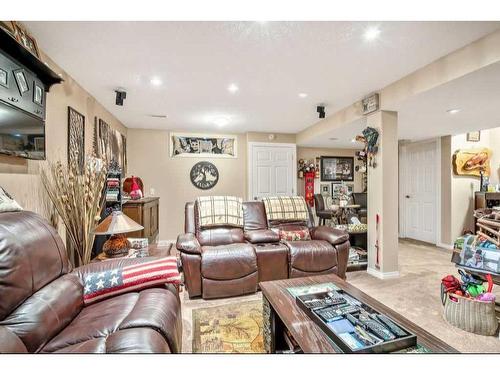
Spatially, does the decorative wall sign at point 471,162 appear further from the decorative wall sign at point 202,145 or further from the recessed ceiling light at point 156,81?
the recessed ceiling light at point 156,81

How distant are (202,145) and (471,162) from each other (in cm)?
500

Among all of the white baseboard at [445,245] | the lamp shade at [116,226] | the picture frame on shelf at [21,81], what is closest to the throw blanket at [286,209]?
the lamp shade at [116,226]

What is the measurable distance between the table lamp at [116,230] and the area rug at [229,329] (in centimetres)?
85

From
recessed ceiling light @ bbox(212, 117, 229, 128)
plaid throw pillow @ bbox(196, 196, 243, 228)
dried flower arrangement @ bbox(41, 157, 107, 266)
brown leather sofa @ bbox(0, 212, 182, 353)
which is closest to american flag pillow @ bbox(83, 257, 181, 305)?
brown leather sofa @ bbox(0, 212, 182, 353)

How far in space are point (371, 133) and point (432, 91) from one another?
2.52ft

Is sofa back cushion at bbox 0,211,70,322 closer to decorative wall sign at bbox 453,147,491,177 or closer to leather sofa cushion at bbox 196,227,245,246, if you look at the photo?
leather sofa cushion at bbox 196,227,245,246

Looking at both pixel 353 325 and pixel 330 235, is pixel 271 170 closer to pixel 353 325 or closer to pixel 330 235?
pixel 330 235

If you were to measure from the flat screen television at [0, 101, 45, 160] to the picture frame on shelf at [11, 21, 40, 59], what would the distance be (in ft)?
1.33

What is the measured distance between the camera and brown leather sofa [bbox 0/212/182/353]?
98 cm

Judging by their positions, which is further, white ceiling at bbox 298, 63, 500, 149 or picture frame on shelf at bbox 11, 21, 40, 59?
white ceiling at bbox 298, 63, 500, 149

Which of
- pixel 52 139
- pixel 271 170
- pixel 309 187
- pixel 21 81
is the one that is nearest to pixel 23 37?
pixel 21 81

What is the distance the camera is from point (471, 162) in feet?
14.4

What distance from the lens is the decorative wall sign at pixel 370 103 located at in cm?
293
